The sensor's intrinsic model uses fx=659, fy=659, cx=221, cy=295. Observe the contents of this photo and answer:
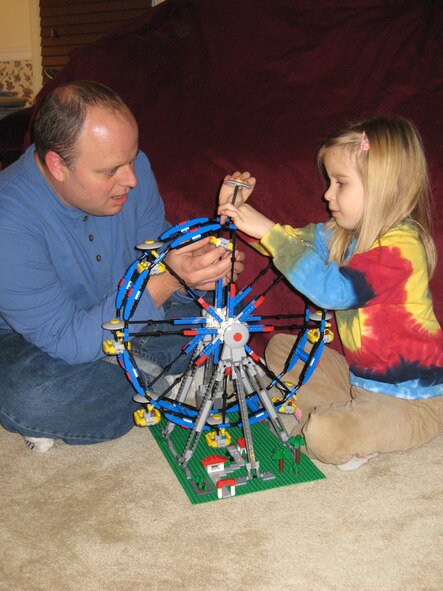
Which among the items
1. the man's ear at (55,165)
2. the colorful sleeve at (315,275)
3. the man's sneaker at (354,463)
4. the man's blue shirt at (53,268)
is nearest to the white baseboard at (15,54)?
the man's blue shirt at (53,268)

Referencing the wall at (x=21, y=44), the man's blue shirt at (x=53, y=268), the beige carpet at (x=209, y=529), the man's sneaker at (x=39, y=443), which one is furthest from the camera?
the wall at (x=21, y=44)

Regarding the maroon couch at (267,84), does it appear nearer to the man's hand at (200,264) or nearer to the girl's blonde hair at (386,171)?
the girl's blonde hair at (386,171)

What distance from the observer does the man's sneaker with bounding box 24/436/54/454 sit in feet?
5.20

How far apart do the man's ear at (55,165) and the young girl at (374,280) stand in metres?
0.37

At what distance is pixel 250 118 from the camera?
206 cm

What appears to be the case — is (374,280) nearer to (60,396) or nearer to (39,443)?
(60,396)

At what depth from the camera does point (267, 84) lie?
2.29 meters

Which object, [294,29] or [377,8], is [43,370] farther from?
[377,8]

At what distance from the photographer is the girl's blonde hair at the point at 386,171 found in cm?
142

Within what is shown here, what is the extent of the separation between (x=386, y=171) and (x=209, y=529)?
83cm

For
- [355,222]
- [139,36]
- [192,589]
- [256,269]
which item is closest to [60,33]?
[139,36]

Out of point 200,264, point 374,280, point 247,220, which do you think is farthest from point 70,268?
point 374,280

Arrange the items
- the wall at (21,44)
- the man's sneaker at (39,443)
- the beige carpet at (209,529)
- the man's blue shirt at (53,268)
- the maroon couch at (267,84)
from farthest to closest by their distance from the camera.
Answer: the wall at (21,44) → the maroon couch at (267,84) → the man's sneaker at (39,443) → the man's blue shirt at (53,268) → the beige carpet at (209,529)

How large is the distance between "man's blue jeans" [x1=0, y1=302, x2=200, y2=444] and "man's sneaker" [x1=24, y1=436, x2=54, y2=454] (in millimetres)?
17
